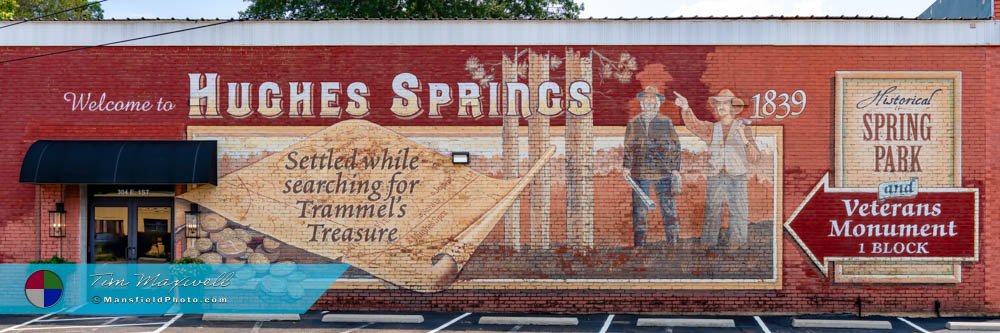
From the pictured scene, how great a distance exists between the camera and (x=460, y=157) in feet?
42.7

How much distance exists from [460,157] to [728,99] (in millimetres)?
4756

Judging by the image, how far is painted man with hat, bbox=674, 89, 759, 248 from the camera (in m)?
13.0

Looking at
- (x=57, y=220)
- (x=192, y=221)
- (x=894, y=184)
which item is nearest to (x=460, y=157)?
(x=192, y=221)

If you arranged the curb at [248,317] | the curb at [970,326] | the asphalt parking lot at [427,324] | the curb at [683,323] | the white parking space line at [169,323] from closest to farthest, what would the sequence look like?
the white parking space line at [169,323] → the asphalt parking lot at [427,324] → the curb at [970,326] → the curb at [683,323] → the curb at [248,317]

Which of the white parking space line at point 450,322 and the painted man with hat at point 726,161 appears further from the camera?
the painted man with hat at point 726,161

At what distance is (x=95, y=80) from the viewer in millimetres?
13164

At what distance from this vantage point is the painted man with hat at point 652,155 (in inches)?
512

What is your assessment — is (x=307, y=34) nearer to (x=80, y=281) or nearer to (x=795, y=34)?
(x=80, y=281)

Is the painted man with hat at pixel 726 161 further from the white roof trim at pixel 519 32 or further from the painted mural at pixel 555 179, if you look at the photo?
the white roof trim at pixel 519 32

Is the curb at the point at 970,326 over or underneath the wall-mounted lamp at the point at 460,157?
underneath

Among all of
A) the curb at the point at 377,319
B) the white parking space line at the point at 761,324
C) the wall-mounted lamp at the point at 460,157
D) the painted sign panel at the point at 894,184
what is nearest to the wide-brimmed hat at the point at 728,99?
the painted sign panel at the point at 894,184

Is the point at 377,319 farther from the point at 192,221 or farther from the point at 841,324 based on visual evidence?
the point at 841,324

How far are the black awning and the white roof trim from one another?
1860mm

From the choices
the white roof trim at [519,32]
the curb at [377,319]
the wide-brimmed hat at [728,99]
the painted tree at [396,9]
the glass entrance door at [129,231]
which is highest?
the painted tree at [396,9]
